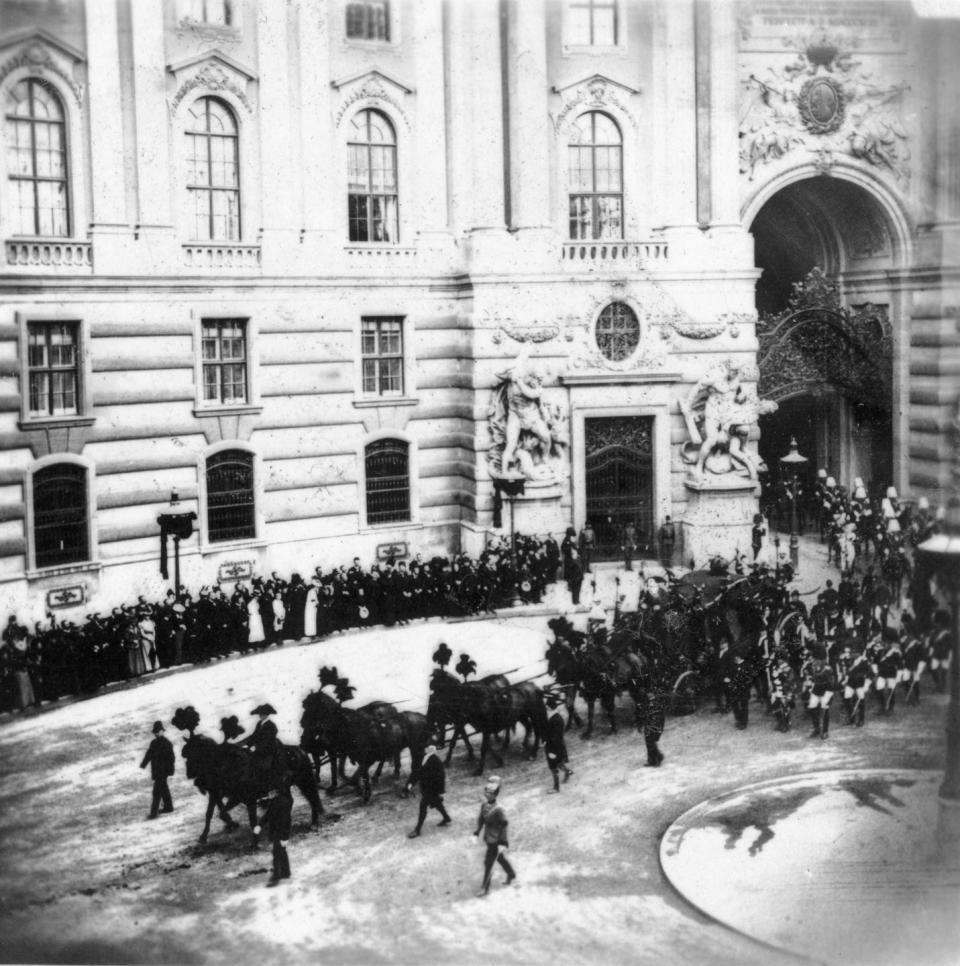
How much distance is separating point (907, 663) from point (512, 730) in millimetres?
6148

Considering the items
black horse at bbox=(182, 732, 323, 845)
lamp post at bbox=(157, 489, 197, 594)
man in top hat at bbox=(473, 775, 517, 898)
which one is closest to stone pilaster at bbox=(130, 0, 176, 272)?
lamp post at bbox=(157, 489, 197, 594)

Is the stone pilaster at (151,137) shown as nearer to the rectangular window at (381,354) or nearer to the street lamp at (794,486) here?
the rectangular window at (381,354)

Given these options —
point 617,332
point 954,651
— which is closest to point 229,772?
point 954,651

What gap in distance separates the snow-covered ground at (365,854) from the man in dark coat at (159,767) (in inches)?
8.2

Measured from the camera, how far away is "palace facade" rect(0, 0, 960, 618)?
2492cm

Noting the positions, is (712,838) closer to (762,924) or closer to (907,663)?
(762,924)

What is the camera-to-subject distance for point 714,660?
2072 cm

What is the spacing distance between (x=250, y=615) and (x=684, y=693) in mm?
8406

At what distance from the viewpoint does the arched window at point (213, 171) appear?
26.2m

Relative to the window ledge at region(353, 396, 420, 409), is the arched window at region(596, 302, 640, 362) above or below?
above

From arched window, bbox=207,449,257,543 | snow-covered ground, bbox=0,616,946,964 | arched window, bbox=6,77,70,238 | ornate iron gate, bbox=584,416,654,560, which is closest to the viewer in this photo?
snow-covered ground, bbox=0,616,946,964

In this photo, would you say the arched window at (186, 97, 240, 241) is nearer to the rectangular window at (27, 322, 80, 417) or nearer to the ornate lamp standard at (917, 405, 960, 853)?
the rectangular window at (27, 322, 80, 417)

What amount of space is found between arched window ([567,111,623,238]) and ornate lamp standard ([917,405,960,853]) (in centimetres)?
1476

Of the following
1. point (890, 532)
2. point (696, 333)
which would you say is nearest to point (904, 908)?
point (890, 532)
